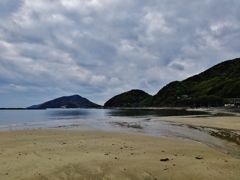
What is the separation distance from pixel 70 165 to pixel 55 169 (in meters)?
0.74

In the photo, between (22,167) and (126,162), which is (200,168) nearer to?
(126,162)

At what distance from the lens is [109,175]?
750 cm

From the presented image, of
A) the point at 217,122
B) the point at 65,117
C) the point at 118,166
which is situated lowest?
the point at 118,166

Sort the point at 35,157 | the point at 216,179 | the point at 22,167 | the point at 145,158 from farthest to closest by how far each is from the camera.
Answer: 1. the point at 35,157
2. the point at 145,158
3. the point at 22,167
4. the point at 216,179

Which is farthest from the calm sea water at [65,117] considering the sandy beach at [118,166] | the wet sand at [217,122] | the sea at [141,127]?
the sandy beach at [118,166]

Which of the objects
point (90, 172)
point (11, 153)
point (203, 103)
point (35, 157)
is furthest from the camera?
point (203, 103)

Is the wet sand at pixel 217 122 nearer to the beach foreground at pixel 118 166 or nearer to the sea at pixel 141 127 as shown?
the sea at pixel 141 127

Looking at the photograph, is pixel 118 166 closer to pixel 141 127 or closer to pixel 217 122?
pixel 141 127

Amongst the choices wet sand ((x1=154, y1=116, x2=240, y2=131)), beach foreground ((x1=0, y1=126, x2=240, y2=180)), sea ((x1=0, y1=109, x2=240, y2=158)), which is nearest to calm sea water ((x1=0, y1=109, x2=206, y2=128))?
sea ((x1=0, y1=109, x2=240, y2=158))

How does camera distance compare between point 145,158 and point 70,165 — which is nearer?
point 70,165

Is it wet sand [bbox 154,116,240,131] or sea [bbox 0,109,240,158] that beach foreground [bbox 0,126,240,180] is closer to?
sea [bbox 0,109,240,158]

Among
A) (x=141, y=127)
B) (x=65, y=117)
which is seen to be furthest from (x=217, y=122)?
(x=65, y=117)

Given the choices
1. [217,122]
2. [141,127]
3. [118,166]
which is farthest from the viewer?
[217,122]

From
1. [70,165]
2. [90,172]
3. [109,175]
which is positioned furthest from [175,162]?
[70,165]
